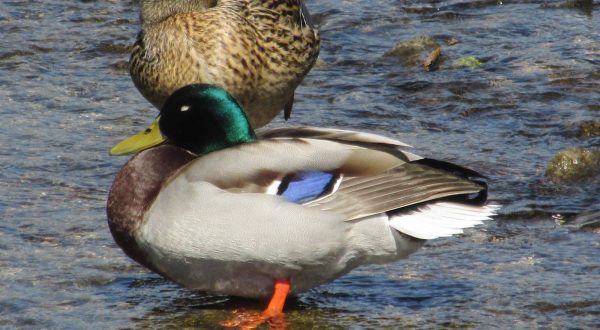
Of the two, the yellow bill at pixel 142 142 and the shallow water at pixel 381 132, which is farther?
the yellow bill at pixel 142 142

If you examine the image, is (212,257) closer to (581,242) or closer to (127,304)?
(127,304)

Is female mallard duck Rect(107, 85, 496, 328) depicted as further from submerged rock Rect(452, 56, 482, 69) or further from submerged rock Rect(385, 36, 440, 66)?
submerged rock Rect(385, 36, 440, 66)

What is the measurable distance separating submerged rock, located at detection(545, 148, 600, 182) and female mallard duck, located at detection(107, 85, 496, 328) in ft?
4.75

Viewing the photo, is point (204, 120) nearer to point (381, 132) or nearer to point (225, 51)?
point (225, 51)

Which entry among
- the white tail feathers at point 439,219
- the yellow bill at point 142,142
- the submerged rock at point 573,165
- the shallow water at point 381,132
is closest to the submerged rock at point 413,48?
the shallow water at point 381,132

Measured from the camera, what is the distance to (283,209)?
4.73m

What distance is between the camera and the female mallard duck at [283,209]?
185 inches

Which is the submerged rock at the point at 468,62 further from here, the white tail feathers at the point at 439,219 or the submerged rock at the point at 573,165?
the white tail feathers at the point at 439,219

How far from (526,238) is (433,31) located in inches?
145

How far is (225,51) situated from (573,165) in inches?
68.8

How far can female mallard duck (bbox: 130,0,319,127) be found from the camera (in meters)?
6.47

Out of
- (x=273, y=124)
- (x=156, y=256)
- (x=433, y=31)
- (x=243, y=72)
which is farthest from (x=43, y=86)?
(x=156, y=256)

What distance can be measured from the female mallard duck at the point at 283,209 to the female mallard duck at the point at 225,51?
4.80 ft

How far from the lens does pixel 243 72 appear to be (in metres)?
6.52
